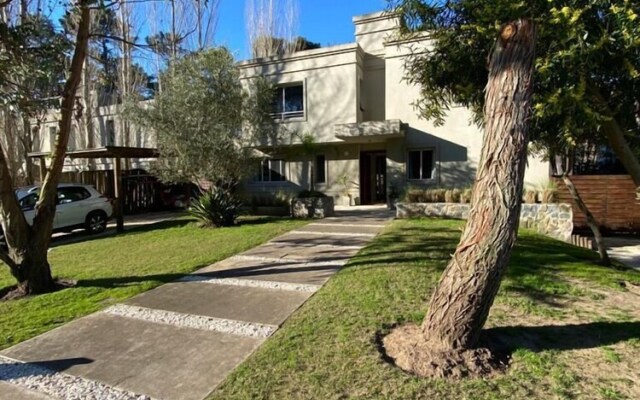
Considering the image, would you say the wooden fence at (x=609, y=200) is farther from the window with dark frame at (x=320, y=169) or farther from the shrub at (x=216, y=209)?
the shrub at (x=216, y=209)

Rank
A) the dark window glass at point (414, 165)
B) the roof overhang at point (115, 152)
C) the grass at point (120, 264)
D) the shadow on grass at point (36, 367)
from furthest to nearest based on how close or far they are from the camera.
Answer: the dark window glass at point (414, 165)
the roof overhang at point (115, 152)
the grass at point (120, 264)
the shadow on grass at point (36, 367)

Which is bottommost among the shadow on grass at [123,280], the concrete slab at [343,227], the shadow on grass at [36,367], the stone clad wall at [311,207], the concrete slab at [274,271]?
the shadow on grass at [36,367]

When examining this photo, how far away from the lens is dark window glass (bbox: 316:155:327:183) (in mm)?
18094

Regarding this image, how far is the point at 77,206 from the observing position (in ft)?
39.7

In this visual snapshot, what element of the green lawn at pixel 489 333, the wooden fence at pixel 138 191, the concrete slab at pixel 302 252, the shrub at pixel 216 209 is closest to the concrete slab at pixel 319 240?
the concrete slab at pixel 302 252

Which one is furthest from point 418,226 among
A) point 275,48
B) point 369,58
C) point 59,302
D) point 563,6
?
point 275,48

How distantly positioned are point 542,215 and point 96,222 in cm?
1376

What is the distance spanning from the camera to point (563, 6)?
480cm

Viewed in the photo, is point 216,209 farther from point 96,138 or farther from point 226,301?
point 96,138

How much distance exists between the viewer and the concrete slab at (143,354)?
3072 millimetres

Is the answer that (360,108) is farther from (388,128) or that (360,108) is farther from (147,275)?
(147,275)

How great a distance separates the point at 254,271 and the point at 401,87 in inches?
481

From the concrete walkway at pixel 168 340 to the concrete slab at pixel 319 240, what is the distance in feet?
6.17

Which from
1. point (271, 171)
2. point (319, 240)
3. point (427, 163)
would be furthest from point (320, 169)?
point (319, 240)
